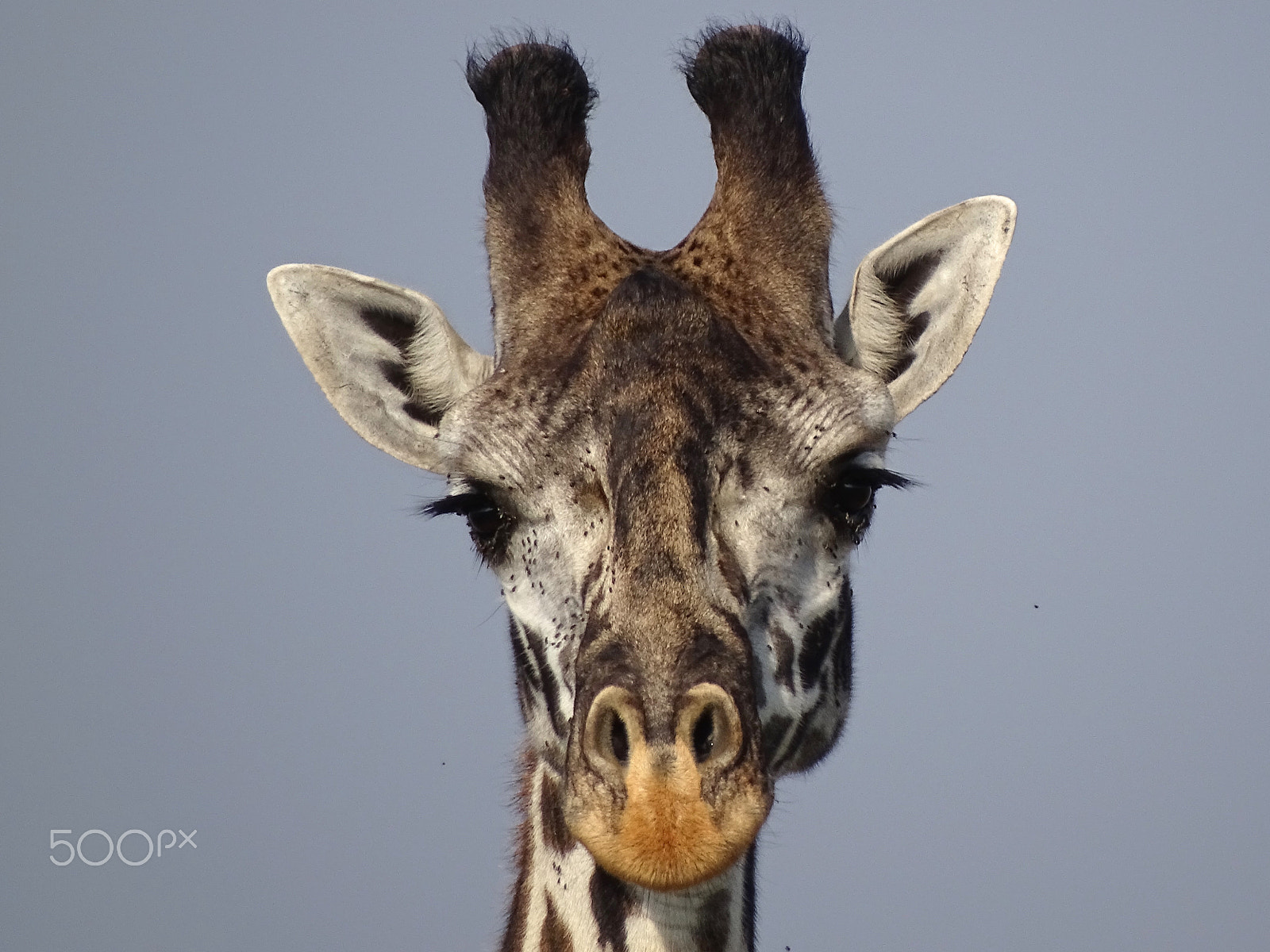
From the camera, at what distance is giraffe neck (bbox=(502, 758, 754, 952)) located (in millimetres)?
7180

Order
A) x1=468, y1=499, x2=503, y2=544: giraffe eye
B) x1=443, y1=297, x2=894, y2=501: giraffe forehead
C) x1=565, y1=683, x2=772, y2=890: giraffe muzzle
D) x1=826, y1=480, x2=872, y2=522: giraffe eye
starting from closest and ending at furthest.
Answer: x1=565, y1=683, x2=772, y2=890: giraffe muzzle → x1=443, y1=297, x2=894, y2=501: giraffe forehead → x1=826, y1=480, x2=872, y2=522: giraffe eye → x1=468, y1=499, x2=503, y2=544: giraffe eye

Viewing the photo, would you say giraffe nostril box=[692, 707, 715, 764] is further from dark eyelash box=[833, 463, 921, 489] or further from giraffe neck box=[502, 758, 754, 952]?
dark eyelash box=[833, 463, 921, 489]

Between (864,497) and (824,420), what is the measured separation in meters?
0.42

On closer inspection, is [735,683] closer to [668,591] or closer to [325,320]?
[668,591]

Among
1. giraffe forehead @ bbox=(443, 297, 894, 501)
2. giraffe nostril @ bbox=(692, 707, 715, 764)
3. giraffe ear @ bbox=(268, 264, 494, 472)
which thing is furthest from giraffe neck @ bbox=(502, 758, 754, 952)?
giraffe ear @ bbox=(268, 264, 494, 472)

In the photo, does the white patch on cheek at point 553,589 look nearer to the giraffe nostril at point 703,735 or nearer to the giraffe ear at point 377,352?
the giraffe nostril at point 703,735

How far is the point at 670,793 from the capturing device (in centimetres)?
612

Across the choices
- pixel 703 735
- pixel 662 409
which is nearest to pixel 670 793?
pixel 703 735

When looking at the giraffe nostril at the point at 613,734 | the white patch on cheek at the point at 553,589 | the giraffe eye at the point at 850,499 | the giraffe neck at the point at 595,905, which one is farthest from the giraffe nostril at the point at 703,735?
the giraffe eye at the point at 850,499

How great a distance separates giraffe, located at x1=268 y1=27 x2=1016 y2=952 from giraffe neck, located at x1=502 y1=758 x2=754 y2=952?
14 mm

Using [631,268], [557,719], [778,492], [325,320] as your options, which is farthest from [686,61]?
[557,719]

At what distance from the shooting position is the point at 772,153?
8945 mm

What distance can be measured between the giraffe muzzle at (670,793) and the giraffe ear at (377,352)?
110 inches

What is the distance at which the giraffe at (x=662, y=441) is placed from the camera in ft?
20.8
